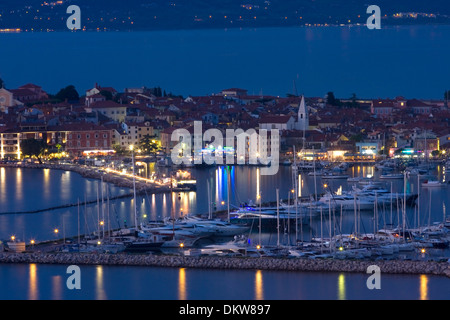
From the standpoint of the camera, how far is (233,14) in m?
63.9

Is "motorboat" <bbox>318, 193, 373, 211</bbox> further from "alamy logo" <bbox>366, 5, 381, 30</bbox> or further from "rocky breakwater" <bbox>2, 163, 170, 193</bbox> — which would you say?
"rocky breakwater" <bbox>2, 163, 170, 193</bbox>

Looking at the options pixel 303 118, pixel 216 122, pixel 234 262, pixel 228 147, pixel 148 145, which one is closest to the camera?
pixel 234 262

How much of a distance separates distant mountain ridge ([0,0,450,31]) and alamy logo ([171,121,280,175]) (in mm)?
42103

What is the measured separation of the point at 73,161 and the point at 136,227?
6.95 m

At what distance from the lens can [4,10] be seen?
5884 centimetres

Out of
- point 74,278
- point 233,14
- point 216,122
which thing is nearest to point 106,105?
point 216,122

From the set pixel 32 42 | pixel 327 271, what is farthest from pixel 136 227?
pixel 32 42

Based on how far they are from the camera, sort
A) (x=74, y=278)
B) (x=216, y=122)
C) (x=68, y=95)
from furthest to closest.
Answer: (x=68, y=95) < (x=216, y=122) < (x=74, y=278)

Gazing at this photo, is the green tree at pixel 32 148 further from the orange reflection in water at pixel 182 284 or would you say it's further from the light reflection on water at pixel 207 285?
the orange reflection in water at pixel 182 284

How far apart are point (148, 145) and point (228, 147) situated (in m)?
1.15

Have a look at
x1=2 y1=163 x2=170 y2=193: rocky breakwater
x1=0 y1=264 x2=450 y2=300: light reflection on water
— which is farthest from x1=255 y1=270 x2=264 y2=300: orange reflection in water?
x1=2 y1=163 x2=170 y2=193: rocky breakwater

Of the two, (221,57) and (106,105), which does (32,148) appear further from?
(221,57)

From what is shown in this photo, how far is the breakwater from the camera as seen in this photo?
8.24 m
